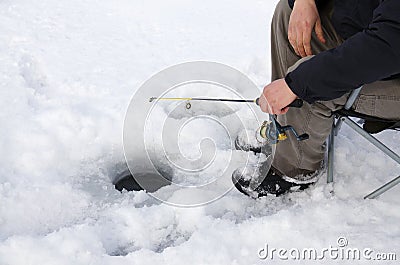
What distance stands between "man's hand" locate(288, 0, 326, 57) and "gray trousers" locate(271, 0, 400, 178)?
5 centimetres

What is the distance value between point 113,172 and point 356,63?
137 cm

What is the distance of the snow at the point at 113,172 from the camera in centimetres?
176

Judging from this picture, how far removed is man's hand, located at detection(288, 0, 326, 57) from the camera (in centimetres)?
175

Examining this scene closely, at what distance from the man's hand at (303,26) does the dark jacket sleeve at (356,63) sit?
28cm

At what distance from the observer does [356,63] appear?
1386 mm

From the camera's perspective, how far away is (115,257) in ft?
5.64

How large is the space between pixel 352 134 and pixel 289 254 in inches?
37.5

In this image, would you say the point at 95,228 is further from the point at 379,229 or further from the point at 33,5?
the point at 33,5

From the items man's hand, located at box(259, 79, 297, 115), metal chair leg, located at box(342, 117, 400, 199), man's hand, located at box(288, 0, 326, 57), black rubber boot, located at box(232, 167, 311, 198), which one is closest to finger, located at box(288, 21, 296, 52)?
man's hand, located at box(288, 0, 326, 57)

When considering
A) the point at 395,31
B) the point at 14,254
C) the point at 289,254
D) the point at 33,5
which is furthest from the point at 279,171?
the point at 33,5

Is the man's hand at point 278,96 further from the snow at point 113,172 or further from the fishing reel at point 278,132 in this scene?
the snow at point 113,172

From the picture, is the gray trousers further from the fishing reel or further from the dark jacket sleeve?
the dark jacket sleeve

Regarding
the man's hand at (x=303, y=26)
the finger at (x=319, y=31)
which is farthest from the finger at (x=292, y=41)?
the finger at (x=319, y=31)

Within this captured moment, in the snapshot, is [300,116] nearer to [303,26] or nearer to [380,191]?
[303,26]
